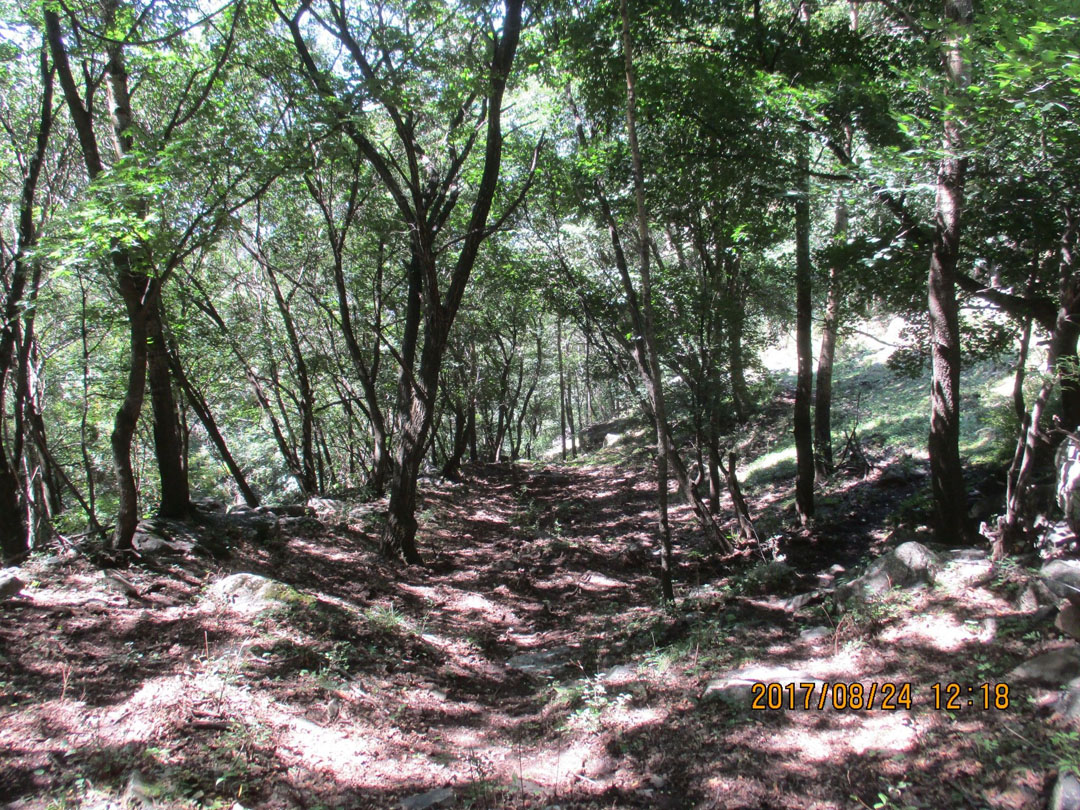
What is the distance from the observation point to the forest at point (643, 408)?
3646 millimetres

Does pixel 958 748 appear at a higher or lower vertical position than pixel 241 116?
lower

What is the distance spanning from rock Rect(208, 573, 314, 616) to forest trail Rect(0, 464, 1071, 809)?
0.11 metres

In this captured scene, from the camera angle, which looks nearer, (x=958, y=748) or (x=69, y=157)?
(x=958, y=748)

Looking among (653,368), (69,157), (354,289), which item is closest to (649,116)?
(653,368)

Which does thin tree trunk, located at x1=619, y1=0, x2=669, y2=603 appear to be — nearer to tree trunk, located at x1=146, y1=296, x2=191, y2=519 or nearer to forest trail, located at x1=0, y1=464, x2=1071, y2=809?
forest trail, located at x1=0, y1=464, x2=1071, y2=809

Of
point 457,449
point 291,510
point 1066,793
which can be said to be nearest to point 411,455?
point 291,510

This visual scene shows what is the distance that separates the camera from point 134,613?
4891 millimetres

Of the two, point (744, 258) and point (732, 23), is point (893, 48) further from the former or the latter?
point (744, 258)

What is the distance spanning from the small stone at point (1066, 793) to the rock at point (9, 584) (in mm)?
6951

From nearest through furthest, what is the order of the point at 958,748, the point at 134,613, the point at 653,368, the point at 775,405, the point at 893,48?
the point at 958,748 < the point at 134,613 < the point at 653,368 < the point at 893,48 < the point at 775,405

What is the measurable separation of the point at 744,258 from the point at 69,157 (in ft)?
38.4

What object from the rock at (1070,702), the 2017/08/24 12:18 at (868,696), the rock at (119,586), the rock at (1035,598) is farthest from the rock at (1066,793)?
the rock at (119,586)

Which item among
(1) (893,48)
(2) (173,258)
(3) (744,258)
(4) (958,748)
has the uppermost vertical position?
(1) (893,48)

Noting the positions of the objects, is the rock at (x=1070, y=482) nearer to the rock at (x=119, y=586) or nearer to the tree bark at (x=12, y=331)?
the rock at (x=119, y=586)
